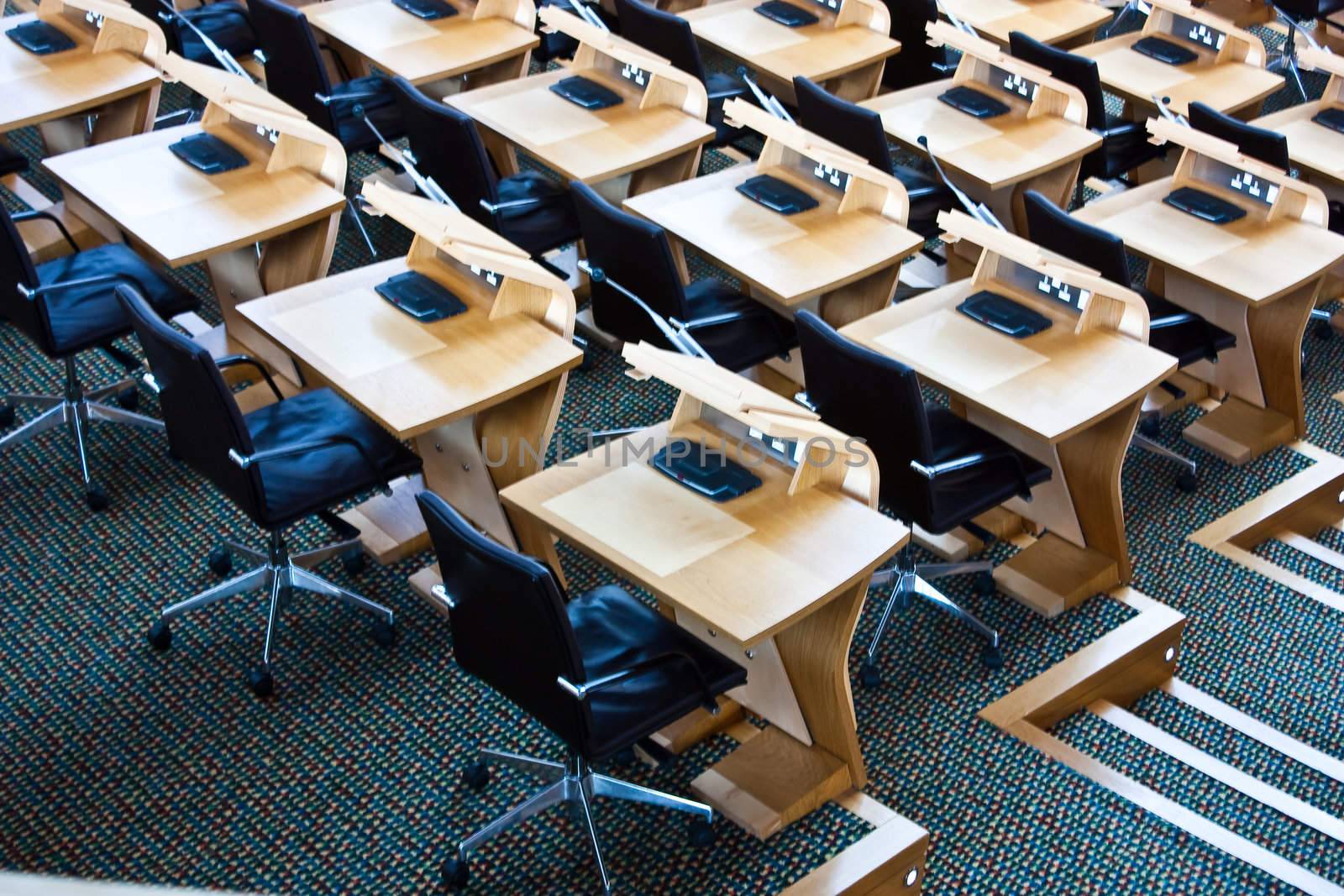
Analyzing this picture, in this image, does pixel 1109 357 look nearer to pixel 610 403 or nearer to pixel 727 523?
pixel 727 523

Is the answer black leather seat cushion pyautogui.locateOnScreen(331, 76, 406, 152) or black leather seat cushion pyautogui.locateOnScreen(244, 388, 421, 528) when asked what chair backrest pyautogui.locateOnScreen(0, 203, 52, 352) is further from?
black leather seat cushion pyautogui.locateOnScreen(331, 76, 406, 152)

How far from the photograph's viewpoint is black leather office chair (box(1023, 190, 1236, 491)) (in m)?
4.53

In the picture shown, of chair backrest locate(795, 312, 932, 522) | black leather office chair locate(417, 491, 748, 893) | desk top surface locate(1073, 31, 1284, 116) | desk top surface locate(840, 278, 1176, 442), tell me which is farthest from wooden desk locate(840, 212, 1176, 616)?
desk top surface locate(1073, 31, 1284, 116)

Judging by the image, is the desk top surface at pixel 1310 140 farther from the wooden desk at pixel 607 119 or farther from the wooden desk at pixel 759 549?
the wooden desk at pixel 759 549

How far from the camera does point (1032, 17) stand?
653 centimetres

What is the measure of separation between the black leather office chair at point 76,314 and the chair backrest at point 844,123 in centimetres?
226

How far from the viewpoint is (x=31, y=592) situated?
4.10 metres

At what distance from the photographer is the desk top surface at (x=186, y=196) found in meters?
4.28

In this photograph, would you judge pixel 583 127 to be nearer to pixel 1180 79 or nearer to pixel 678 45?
pixel 678 45

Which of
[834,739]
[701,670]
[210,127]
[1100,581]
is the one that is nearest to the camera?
[701,670]

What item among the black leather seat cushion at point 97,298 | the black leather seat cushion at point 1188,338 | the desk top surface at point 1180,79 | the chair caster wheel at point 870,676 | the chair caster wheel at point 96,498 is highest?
the desk top surface at point 1180,79

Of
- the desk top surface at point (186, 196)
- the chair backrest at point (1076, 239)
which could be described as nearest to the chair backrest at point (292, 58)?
the desk top surface at point (186, 196)

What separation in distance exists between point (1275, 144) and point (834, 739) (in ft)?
9.93

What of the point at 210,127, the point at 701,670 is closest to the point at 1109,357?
the point at 701,670
